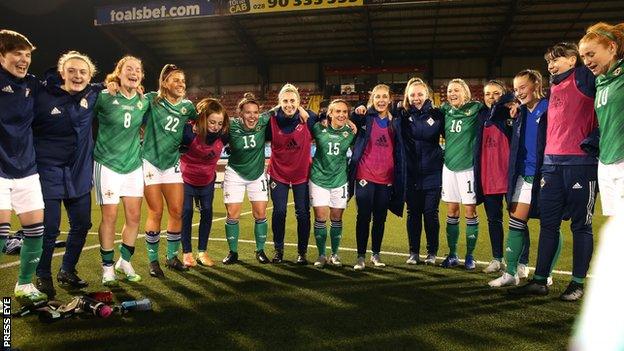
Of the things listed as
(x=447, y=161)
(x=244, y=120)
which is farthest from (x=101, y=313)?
(x=447, y=161)

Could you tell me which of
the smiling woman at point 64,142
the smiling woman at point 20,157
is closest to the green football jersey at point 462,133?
the smiling woman at point 64,142

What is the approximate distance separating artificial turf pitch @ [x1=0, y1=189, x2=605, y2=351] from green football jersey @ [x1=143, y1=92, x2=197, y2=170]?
1217 mm

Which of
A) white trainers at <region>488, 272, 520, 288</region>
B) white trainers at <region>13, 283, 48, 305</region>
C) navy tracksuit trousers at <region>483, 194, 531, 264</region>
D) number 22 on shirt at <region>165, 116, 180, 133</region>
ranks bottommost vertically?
white trainers at <region>488, 272, 520, 288</region>

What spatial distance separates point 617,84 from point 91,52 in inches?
1056

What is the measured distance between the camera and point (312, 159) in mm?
5801

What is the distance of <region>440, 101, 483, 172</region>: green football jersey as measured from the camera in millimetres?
5309

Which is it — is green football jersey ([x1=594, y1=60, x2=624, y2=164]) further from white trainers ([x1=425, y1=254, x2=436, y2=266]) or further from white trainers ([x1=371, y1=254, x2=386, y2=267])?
white trainers ([x1=371, y1=254, x2=386, y2=267])

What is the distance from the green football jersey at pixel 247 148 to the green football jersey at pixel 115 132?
4.15ft

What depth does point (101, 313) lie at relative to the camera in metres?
3.43

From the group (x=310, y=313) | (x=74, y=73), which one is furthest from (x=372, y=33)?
(x=310, y=313)

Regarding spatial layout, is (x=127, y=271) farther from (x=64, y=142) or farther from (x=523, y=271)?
(x=523, y=271)

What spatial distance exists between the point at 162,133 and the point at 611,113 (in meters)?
4.03

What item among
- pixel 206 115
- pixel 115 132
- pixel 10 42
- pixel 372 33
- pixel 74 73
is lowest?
pixel 115 132

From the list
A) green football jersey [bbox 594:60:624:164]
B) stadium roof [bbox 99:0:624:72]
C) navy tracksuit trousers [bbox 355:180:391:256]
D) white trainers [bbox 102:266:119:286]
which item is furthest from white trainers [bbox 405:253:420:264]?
stadium roof [bbox 99:0:624:72]
